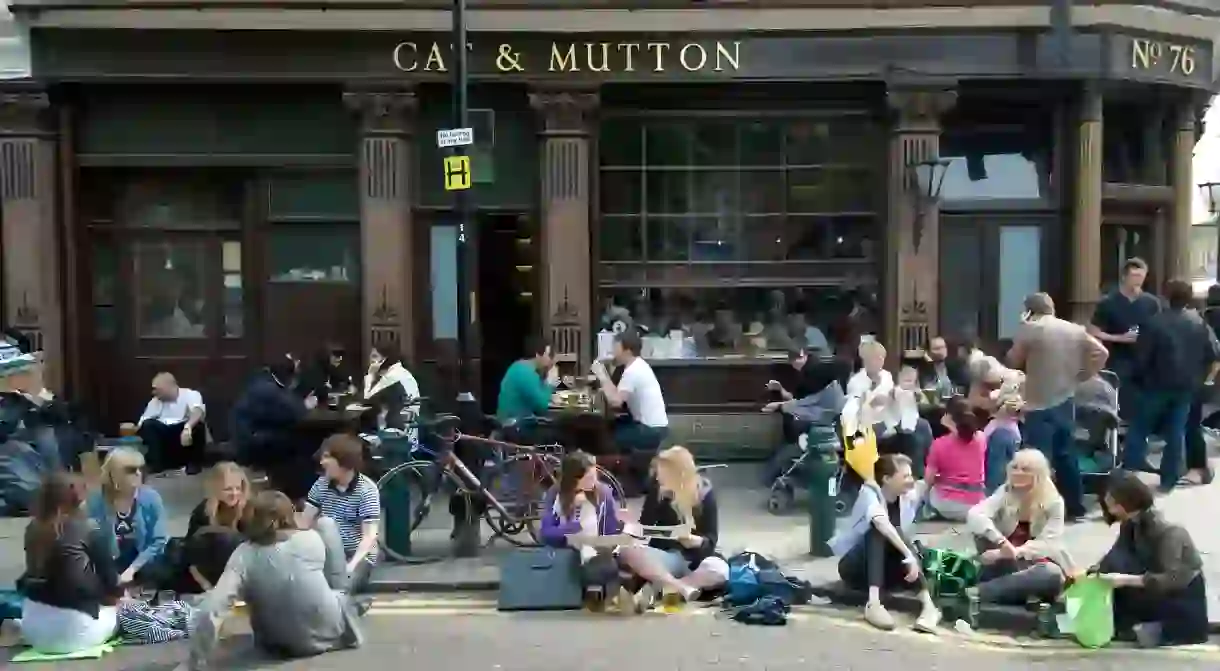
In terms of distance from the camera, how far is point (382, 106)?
13.5 meters

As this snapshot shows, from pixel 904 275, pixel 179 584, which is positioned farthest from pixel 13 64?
pixel 904 275

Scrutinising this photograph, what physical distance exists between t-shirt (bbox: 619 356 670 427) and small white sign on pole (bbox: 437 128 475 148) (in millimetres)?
2315

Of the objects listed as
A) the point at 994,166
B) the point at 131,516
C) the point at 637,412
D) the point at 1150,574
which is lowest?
the point at 1150,574

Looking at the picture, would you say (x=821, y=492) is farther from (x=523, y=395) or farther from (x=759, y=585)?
(x=523, y=395)

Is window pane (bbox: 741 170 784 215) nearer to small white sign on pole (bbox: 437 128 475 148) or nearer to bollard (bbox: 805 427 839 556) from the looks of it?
small white sign on pole (bbox: 437 128 475 148)

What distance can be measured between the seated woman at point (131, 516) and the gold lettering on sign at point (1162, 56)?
34.2ft

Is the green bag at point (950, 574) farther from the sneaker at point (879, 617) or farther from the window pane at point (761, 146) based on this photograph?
the window pane at point (761, 146)

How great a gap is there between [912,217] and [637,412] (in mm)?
4249

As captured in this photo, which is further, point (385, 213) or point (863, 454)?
point (385, 213)

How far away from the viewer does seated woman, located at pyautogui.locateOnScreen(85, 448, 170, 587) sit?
27.7ft

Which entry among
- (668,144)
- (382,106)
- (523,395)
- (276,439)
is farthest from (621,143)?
(276,439)

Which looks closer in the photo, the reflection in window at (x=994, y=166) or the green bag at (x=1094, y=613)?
the green bag at (x=1094, y=613)

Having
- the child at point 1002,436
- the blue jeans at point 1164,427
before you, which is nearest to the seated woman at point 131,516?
the child at point 1002,436

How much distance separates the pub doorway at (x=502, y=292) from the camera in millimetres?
14156
